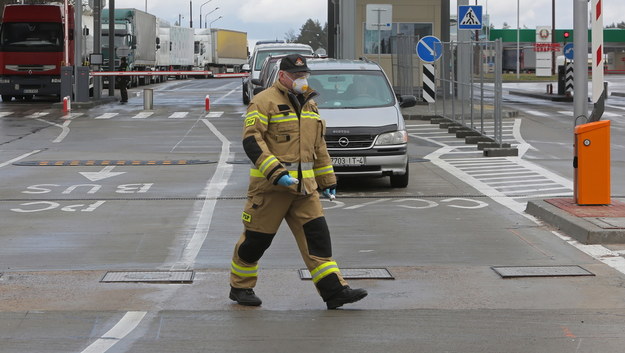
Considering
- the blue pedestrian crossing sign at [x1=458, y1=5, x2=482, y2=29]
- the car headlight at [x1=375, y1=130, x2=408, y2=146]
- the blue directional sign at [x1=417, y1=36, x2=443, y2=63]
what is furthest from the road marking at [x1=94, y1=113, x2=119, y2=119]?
the car headlight at [x1=375, y1=130, x2=408, y2=146]

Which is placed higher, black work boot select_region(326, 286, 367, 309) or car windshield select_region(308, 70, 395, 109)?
car windshield select_region(308, 70, 395, 109)

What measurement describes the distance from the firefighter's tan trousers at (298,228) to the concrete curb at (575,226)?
3654mm

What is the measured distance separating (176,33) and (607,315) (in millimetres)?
70027

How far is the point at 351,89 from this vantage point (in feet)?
53.8

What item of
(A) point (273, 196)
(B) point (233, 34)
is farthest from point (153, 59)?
(A) point (273, 196)

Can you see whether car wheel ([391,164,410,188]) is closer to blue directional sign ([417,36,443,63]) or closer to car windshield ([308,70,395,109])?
car windshield ([308,70,395,109])

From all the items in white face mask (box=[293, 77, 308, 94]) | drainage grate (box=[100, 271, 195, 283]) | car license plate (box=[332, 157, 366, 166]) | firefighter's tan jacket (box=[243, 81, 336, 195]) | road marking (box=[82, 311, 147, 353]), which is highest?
white face mask (box=[293, 77, 308, 94])

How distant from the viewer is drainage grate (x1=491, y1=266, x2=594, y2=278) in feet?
30.2

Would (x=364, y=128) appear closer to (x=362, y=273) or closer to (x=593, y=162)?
(x=593, y=162)

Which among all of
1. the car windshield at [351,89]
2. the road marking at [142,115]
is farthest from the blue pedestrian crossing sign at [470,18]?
the car windshield at [351,89]

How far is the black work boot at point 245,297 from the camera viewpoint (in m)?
8.04

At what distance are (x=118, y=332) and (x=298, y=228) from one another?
59.0 inches

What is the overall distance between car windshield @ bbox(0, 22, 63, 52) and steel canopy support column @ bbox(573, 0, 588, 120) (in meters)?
30.6

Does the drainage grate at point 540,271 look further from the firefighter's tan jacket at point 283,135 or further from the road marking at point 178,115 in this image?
the road marking at point 178,115
